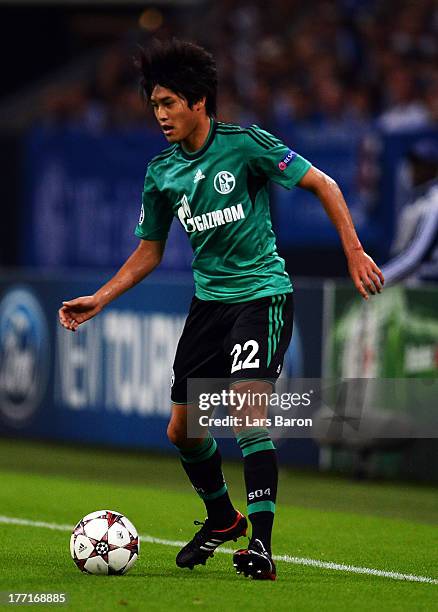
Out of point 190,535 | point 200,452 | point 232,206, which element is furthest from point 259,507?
point 190,535

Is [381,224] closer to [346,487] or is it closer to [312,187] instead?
[346,487]

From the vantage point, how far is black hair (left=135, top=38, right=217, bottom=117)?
6.76 meters

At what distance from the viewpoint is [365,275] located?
20.9 ft

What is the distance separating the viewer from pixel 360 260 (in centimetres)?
641

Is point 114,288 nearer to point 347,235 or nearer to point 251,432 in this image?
point 251,432

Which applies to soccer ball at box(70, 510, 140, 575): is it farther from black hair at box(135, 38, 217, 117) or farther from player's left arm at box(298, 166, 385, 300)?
black hair at box(135, 38, 217, 117)

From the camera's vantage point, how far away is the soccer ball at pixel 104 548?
6723 mm

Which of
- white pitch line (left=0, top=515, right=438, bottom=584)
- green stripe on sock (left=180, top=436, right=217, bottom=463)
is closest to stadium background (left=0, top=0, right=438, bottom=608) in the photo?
white pitch line (left=0, top=515, right=438, bottom=584)

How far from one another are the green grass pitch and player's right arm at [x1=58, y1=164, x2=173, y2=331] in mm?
1142

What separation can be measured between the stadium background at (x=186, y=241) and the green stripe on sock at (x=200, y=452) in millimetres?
2931

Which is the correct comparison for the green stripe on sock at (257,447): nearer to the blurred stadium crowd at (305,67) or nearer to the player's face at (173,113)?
the player's face at (173,113)

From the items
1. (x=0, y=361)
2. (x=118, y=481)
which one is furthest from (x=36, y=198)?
(x=118, y=481)

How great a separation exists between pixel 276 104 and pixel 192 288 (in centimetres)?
546

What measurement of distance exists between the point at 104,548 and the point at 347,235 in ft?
5.57
